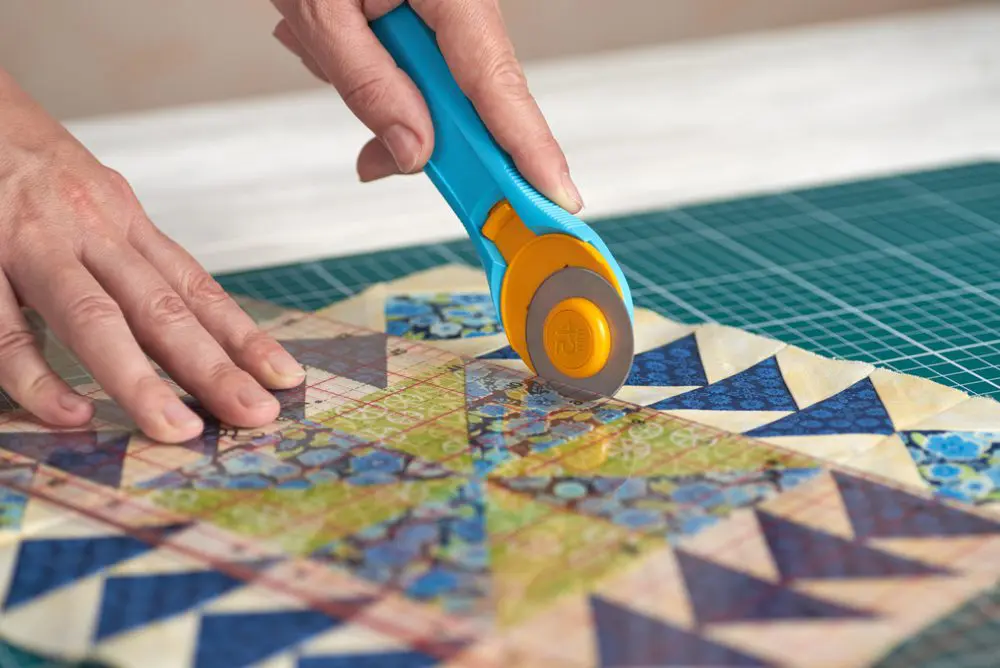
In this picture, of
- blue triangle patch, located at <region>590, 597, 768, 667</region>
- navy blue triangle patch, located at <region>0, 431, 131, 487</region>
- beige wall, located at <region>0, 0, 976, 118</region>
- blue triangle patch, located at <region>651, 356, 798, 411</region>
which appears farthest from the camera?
beige wall, located at <region>0, 0, 976, 118</region>

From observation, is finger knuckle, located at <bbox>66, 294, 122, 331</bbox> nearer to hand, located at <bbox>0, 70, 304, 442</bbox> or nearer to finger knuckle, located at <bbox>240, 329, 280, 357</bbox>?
hand, located at <bbox>0, 70, 304, 442</bbox>

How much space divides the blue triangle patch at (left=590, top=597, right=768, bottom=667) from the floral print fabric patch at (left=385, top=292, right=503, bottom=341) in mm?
512

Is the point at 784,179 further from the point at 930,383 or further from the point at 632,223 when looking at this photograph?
the point at 930,383

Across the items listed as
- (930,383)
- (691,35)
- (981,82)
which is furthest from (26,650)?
(691,35)

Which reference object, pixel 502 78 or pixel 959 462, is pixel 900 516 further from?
pixel 502 78

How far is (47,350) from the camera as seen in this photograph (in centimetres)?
128

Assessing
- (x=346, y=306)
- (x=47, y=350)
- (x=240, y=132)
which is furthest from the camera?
(x=240, y=132)

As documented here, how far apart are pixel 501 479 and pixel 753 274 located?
612mm

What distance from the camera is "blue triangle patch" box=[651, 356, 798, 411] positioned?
43.6 inches

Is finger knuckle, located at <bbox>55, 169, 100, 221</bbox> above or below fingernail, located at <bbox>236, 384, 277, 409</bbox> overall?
above

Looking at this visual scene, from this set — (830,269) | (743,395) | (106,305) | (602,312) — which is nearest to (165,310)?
(106,305)

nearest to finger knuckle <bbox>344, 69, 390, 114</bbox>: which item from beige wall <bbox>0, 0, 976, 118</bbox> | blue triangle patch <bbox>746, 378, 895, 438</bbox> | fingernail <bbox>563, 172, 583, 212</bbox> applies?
fingernail <bbox>563, 172, 583, 212</bbox>

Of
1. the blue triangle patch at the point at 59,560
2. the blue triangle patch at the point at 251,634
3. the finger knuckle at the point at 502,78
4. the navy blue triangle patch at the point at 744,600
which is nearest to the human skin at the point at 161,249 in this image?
the finger knuckle at the point at 502,78

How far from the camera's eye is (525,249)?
109 cm
